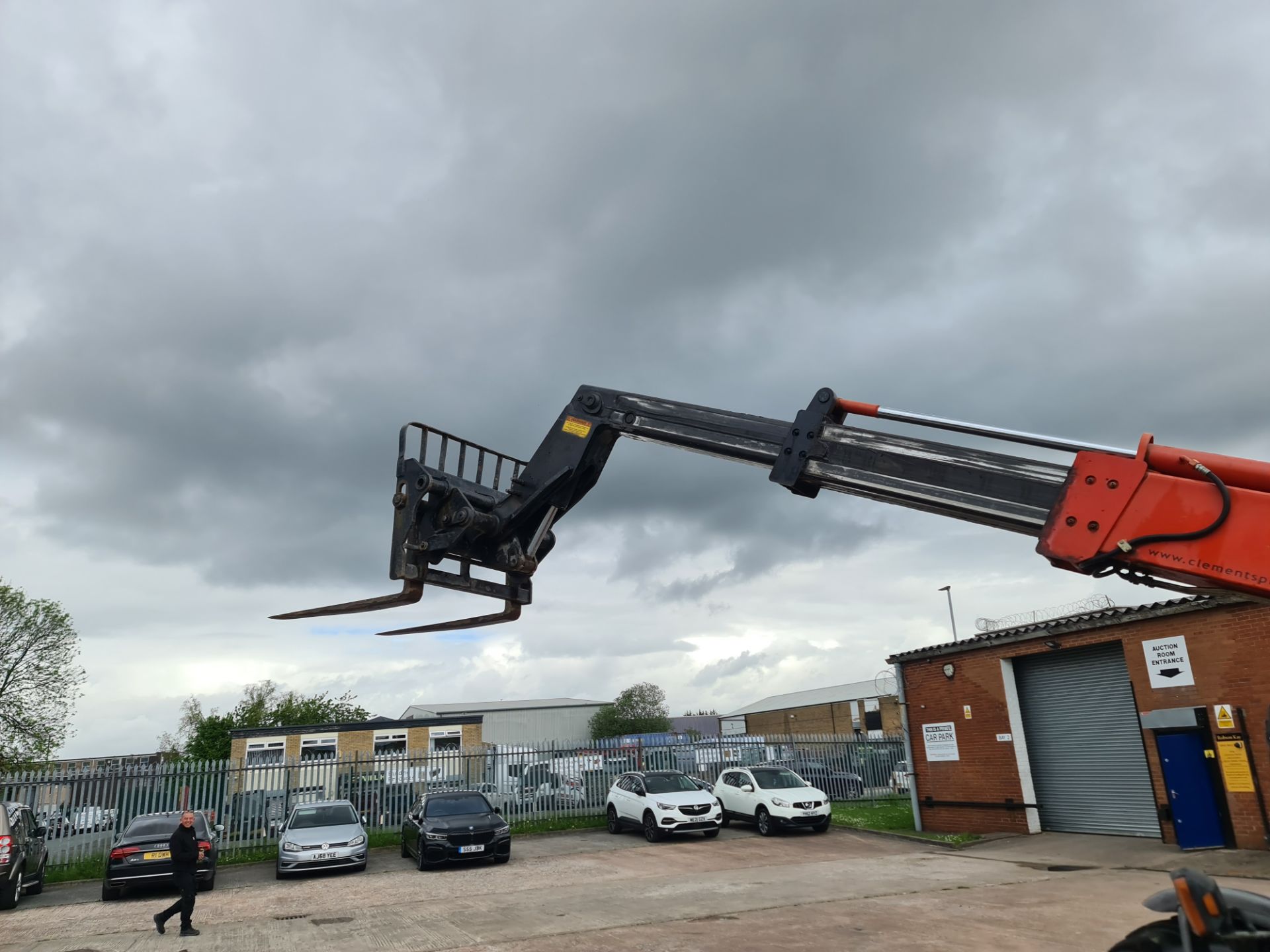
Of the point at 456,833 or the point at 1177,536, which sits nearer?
the point at 1177,536

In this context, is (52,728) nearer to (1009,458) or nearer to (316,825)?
(316,825)

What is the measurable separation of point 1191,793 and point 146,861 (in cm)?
1711

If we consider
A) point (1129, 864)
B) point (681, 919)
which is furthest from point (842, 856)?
point (681, 919)

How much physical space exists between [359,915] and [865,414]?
9.88 m

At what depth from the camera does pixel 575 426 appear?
6.57m

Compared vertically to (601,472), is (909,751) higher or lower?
lower

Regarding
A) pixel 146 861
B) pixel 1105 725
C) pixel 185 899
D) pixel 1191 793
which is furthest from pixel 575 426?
pixel 1105 725

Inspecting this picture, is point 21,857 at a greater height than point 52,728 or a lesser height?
lesser

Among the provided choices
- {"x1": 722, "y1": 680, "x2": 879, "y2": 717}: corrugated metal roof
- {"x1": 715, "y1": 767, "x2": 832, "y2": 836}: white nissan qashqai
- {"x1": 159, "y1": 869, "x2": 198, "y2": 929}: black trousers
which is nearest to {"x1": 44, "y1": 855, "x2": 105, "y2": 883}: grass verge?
{"x1": 159, "y1": 869, "x2": 198, "y2": 929}: black trousers

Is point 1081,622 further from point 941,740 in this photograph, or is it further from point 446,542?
point 446,542

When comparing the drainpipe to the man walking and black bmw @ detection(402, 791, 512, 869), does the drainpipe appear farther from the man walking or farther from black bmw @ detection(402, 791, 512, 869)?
the man walking

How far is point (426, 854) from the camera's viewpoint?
1595 cm

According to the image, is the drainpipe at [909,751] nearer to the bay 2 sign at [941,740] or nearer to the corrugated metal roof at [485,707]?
the bay 2 sign at [941,740]

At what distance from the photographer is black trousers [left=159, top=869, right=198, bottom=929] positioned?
10.6 metres
